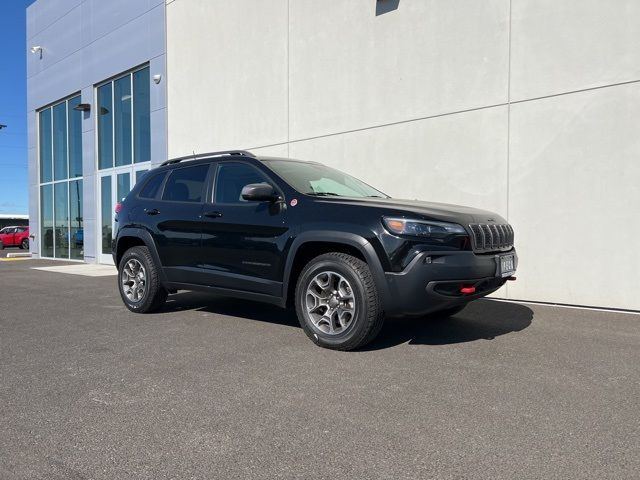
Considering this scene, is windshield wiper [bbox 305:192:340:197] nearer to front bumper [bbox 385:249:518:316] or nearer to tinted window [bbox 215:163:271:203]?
tinted window [bbox 215:163:271:203]

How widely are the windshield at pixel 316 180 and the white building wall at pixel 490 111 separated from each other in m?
2.51

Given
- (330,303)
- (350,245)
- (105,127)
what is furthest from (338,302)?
(105,127)

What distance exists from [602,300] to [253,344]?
4555 mm

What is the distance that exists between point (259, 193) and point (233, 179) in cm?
79

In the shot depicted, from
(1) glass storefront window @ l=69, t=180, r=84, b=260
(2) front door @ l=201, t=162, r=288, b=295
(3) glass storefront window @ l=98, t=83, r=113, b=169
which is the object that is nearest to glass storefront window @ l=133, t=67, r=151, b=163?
(3) glass storefront window @ l=98, t=83, r=113, b=169

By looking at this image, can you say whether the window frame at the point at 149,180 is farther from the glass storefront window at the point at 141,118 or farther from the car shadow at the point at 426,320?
the glass storefront window at the point at 141,118

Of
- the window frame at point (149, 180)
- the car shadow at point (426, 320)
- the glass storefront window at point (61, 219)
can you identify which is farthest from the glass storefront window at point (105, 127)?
the window frame at point (149, 180)

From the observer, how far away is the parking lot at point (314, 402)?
240 centimetres

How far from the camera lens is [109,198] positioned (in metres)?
15.4

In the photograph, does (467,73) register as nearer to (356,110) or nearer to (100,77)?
(356,110)

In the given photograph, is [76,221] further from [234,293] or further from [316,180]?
[316,180]

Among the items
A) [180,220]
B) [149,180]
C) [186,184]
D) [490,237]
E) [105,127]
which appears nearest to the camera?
[490,237]

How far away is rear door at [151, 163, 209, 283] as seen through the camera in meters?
5.48

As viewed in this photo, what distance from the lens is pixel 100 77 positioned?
15.6 meters
